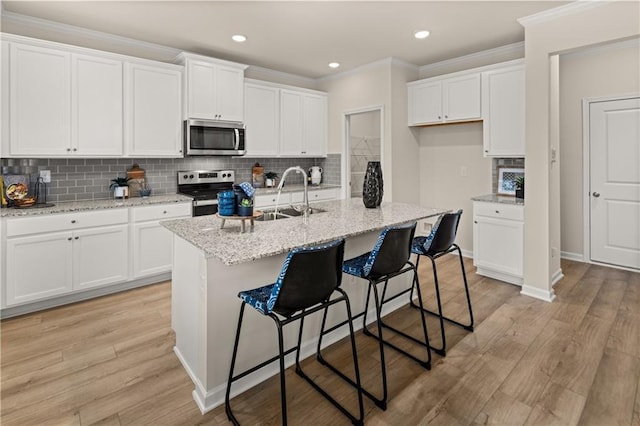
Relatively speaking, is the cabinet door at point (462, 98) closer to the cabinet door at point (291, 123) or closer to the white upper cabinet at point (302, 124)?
the white upper cabinet at point (302, 124)

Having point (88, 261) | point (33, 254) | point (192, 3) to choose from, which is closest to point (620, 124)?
point (192, 3)

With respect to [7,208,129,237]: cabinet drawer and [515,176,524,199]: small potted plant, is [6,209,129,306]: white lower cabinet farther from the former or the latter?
[515,176,524,199]: small potted plant

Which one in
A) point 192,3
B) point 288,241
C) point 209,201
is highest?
point 192,3

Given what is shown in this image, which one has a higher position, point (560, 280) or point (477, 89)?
point (477, 89)

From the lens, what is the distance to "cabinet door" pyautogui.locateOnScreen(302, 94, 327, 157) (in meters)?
5.45

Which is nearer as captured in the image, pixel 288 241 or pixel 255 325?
pixel 288 241

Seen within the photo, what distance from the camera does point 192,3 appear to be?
307 centimetres

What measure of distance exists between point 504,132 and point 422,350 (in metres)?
2.76

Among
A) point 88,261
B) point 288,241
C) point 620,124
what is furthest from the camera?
point 620,124

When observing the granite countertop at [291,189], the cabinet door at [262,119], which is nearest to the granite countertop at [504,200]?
the granite countertop at [291,189]

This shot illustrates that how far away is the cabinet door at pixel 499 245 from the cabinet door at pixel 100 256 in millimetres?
3817

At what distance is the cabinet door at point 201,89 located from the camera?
406cm

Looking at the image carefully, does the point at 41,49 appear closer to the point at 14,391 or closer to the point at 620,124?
the point at 14,391

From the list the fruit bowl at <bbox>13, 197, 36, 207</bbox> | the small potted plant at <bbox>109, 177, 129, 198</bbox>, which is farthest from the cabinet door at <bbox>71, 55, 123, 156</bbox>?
the fruit bowl at <bbox>13, 197, 36, 207</bbox>
